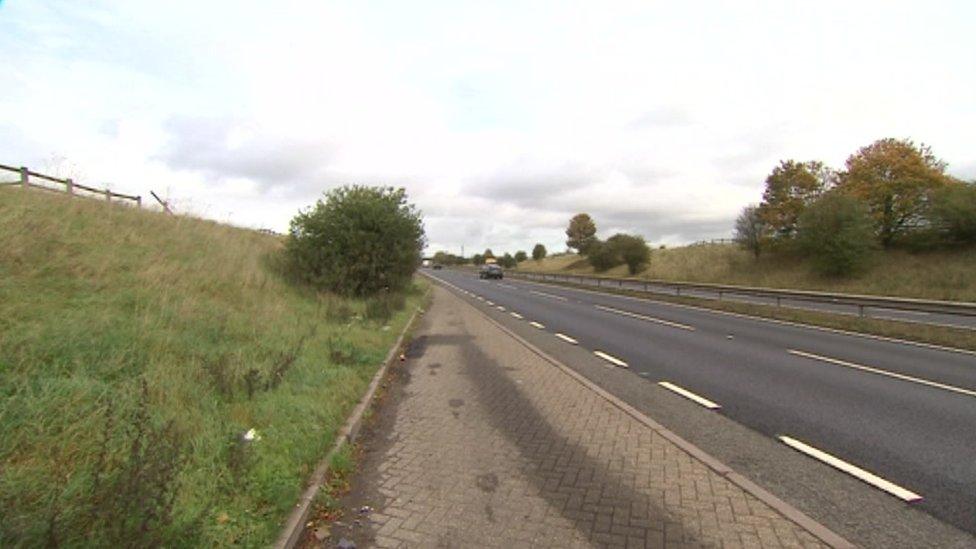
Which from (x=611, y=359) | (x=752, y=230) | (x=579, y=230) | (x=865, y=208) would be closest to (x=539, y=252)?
(x=579, y=230)

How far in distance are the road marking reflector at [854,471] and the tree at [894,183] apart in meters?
40.5

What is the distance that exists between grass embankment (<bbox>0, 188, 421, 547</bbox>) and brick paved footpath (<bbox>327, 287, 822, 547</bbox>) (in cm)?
75

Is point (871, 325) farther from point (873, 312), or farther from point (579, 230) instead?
point (579, 230)

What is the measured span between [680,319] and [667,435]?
12.6m

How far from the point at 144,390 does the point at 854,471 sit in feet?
19.6

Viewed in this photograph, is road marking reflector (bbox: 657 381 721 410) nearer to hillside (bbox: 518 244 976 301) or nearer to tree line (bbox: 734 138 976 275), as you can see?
hillside (bbox: 518 244 976 301)

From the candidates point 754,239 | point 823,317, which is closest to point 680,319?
point 823,317

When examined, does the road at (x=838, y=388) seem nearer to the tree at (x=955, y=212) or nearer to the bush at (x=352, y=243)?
the bush at (x=352, y=243)

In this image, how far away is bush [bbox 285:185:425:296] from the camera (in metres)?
18.2

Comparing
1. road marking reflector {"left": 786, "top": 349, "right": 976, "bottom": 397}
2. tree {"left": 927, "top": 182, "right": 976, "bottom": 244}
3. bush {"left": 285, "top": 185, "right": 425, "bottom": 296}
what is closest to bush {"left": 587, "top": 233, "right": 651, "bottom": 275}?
tree {"left": 927, "top": 182, "right": 976, "bottom": 244}

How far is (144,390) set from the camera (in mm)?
4082

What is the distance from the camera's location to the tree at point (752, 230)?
45144 mm

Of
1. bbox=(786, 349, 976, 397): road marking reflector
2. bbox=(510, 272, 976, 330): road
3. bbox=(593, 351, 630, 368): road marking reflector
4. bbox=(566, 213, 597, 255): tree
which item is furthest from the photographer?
bbox=(566, 213, 597, 255): tree

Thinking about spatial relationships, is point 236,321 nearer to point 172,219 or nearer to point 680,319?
point 172,219
